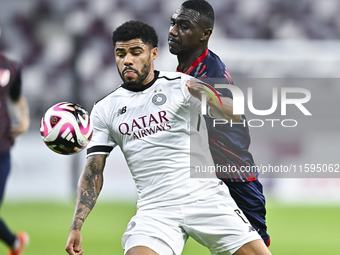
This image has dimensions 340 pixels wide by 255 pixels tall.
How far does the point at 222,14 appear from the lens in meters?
16.1

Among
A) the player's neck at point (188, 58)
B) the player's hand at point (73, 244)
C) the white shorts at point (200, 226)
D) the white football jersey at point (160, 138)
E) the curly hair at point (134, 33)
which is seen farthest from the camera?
the player's neck at point (188, 58)

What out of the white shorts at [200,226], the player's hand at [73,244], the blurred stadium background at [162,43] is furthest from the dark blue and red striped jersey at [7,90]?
the blurred stadium background at [162,43]

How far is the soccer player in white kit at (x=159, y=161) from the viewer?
3.31 m

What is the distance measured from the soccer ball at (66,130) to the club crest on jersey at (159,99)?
0.48m

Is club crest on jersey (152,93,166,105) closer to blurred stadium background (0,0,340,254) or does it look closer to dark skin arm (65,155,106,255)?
dark skin arm (65,155,106,255)

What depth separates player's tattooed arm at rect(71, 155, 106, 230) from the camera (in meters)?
3.39

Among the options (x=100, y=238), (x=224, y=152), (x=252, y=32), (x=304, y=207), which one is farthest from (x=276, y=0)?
(x=224, y=152)

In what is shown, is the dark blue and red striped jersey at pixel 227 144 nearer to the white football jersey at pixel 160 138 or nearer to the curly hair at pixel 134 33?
the white football jersey at pixel 160 138

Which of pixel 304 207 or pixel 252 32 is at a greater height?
pixel 252 32

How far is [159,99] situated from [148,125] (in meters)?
0.21

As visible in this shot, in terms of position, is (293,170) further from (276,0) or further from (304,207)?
(276,0)

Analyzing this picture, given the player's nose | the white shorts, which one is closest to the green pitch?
the white shorts

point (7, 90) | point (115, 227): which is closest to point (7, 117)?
point (7, 90)

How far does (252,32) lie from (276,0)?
1.44 m
